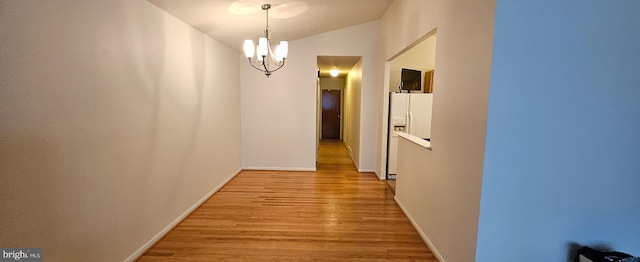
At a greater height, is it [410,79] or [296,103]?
[410,79]

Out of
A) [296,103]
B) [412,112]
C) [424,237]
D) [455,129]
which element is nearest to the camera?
[455,129]

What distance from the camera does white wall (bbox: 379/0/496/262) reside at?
1631 millimetres

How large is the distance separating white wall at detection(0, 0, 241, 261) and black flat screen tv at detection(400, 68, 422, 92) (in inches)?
138

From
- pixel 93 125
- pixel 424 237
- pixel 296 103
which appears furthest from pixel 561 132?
pixel 296 103

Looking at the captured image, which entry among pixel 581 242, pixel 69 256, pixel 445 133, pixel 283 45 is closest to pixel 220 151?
pixel 283 45

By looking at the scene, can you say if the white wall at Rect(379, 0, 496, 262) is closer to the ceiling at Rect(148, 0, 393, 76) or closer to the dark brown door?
the ceiling at Rect(148, 0, 393, 76)

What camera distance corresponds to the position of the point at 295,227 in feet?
9.12

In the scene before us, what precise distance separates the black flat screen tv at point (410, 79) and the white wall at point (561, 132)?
3209 millimetres

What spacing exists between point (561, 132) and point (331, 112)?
7.72 meters

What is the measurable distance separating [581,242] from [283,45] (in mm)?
3020

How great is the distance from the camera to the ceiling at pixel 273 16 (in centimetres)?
271

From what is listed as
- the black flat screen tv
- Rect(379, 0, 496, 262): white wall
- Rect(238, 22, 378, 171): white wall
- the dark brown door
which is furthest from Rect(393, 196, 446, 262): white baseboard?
the dark brown door

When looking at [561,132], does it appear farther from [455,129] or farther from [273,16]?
[273,16]

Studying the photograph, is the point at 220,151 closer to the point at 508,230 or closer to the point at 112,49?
the point at 112,49
